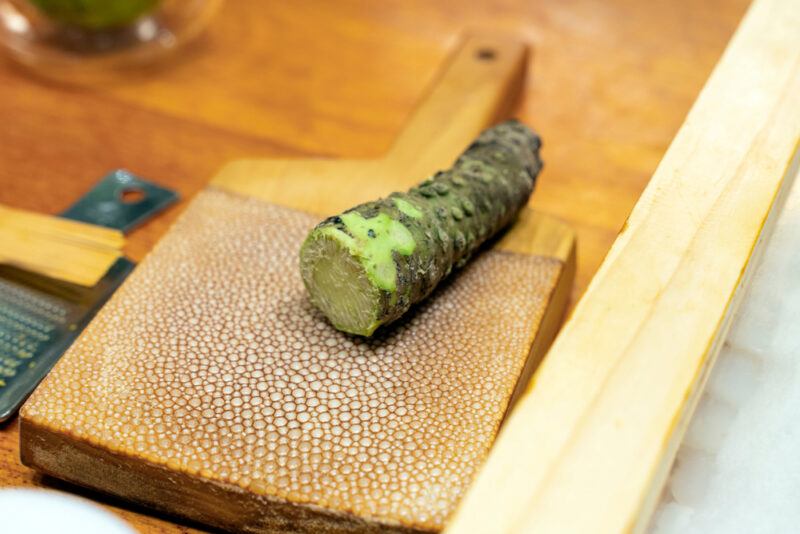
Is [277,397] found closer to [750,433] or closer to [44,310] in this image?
[44,310]

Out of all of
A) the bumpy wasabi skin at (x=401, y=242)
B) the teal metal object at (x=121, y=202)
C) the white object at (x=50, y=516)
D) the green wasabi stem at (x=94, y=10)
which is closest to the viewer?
the white object at (x=50, y=516)

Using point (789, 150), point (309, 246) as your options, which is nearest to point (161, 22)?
point (309, 246)

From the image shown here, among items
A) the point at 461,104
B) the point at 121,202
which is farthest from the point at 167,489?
the point at 461,104

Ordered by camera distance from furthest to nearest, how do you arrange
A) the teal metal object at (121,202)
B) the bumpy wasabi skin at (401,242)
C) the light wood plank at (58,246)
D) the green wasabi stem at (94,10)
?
the green wasabi stem at (94,10)
the teal metal object at (121,202)
the light wood plank at (58,246)
the bumpy wasabi skin at (401,242)

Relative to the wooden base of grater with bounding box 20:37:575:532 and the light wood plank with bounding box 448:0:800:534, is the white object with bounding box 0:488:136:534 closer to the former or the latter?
the wooden base of grater with bounding box 20:37:575:532

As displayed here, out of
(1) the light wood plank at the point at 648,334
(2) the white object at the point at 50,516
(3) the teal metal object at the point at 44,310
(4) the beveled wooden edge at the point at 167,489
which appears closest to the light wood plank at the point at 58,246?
(3) the teal metal object at the point at 44,310

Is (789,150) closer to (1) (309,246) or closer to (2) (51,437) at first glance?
(1) (309,246)

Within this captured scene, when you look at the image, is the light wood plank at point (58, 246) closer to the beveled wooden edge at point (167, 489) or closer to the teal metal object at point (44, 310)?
the teal metal object at point (44, 310)

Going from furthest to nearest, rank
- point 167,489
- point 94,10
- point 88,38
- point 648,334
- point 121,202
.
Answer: point 88,38 < point 94,10 < point 121,202 < point 167,489 < point 648,334
